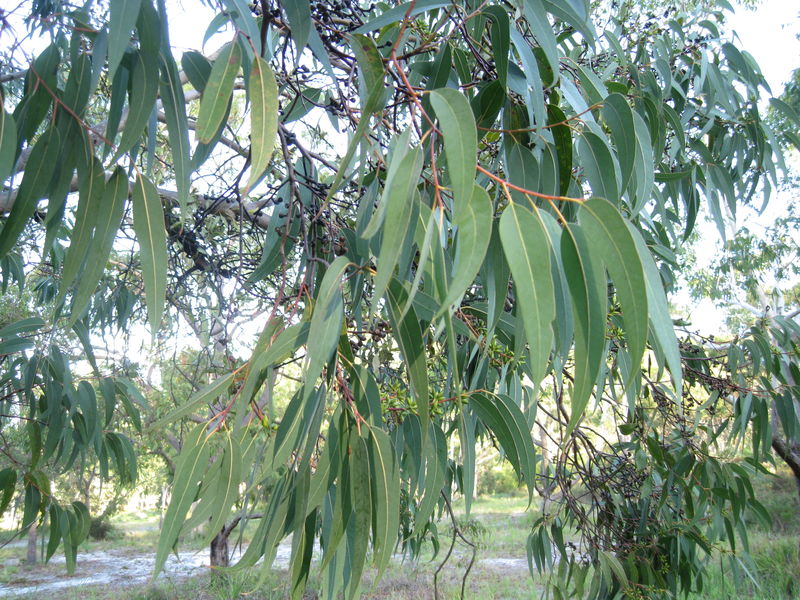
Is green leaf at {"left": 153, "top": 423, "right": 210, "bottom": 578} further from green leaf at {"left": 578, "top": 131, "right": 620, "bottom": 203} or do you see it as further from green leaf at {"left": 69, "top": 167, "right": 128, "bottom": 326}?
green leaf at {"left": 578, "top": 131, "right": 620, "bottom": 203}

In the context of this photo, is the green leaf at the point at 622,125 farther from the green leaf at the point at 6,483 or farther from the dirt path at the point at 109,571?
the dirt path at the point at 109,571

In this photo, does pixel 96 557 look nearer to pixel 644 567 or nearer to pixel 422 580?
pixel 422 580

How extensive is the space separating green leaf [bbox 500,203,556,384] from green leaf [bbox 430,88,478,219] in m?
0.06

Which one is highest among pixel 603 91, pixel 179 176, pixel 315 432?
pixel 603 91

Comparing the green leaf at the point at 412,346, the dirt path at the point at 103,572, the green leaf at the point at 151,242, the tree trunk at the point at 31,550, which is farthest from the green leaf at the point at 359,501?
the tree trunk at the point at 31,550

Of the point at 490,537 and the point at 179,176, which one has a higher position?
the point at 179,176

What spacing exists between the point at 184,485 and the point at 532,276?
486 mm

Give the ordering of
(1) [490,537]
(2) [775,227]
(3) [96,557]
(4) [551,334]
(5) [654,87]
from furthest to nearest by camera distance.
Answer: (3) [96,557] < (1) [490,537] < (2) [775,227] < (5) [654,87] < (4) [551,334]

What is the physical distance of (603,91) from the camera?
3.09 feet

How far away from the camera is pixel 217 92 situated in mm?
619

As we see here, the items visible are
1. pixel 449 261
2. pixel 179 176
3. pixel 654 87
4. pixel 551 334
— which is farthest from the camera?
pixel 654 87

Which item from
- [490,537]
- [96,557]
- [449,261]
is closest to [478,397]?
[449,261]

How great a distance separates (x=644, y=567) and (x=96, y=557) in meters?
10.3

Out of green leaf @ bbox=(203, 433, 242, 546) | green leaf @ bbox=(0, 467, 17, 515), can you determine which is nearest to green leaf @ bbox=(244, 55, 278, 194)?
green leaf @ bbox=(203, 433, 242, 546)
